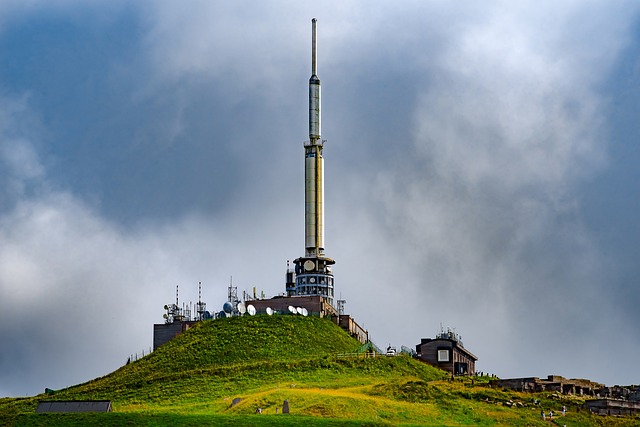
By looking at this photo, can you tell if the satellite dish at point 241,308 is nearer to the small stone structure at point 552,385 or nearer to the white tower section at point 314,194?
the white tower section at point 314,194

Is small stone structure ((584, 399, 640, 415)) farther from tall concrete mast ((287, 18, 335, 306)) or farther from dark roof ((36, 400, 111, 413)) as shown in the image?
tall concrete mast ((287, 18, 335, 306))

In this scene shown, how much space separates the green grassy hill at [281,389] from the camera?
10656cm

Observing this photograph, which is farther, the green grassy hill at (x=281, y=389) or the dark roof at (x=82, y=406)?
the dark roof at (x=82, y=406)

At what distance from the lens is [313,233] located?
179875mm

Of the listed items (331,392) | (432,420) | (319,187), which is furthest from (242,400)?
(319,187)

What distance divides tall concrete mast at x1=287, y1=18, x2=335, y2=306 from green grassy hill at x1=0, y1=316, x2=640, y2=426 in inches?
A: 600

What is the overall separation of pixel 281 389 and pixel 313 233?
62385mm

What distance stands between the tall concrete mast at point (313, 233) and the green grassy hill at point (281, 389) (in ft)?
50.0

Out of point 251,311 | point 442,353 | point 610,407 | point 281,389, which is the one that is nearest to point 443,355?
point 442,353

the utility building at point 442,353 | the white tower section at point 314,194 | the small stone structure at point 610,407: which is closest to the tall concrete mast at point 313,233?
the white tower section at point 314,194

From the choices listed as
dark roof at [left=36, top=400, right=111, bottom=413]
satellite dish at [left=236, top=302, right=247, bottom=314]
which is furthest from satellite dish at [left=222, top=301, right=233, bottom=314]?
dark roof at [left=36, top=400, right=111, bottom=413]

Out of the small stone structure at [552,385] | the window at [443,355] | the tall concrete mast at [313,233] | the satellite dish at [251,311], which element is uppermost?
the tall concrete mast at [313,233]

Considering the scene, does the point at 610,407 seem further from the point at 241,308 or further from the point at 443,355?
the point at 241,308

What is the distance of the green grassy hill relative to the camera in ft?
350
